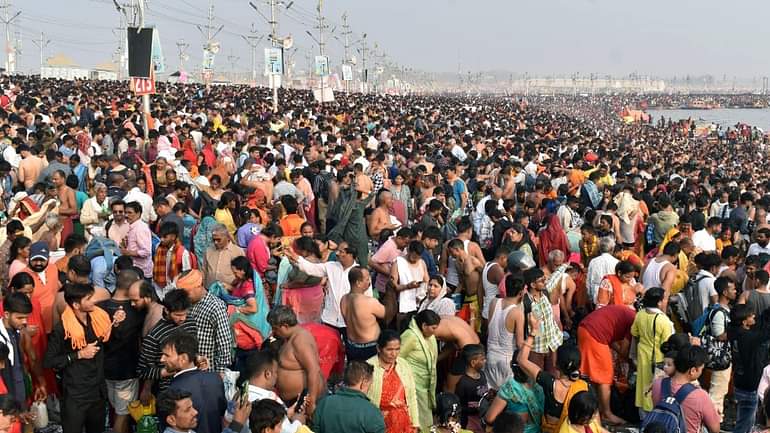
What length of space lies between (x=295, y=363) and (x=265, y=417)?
56.3 inches

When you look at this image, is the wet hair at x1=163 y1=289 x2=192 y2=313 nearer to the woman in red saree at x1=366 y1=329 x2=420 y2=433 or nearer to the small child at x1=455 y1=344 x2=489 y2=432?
the woman in red saree at x1=366 y1=329 x2=420 y2=433

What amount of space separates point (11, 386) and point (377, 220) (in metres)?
4.99

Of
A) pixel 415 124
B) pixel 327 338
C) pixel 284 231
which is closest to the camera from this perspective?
pixel 327 338

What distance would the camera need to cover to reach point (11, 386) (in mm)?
5398

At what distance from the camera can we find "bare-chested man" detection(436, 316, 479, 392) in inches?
247

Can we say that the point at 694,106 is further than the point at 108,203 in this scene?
Yes

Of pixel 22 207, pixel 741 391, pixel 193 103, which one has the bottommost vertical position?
pixel 741 391

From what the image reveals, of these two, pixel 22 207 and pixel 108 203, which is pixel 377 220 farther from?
pixel 22 207

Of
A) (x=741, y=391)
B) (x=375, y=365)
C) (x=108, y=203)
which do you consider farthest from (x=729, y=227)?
(x=108, y=203)

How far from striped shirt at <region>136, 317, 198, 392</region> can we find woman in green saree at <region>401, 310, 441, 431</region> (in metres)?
1.55

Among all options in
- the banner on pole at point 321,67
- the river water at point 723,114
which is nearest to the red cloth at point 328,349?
the banner on pole at point 321,67

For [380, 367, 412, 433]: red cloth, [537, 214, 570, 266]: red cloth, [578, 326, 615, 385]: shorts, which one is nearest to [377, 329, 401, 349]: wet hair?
[380, 367, 412, 433]: red cloth

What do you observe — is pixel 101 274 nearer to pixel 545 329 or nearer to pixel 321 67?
pixel 545 329

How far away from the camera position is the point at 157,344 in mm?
5520
